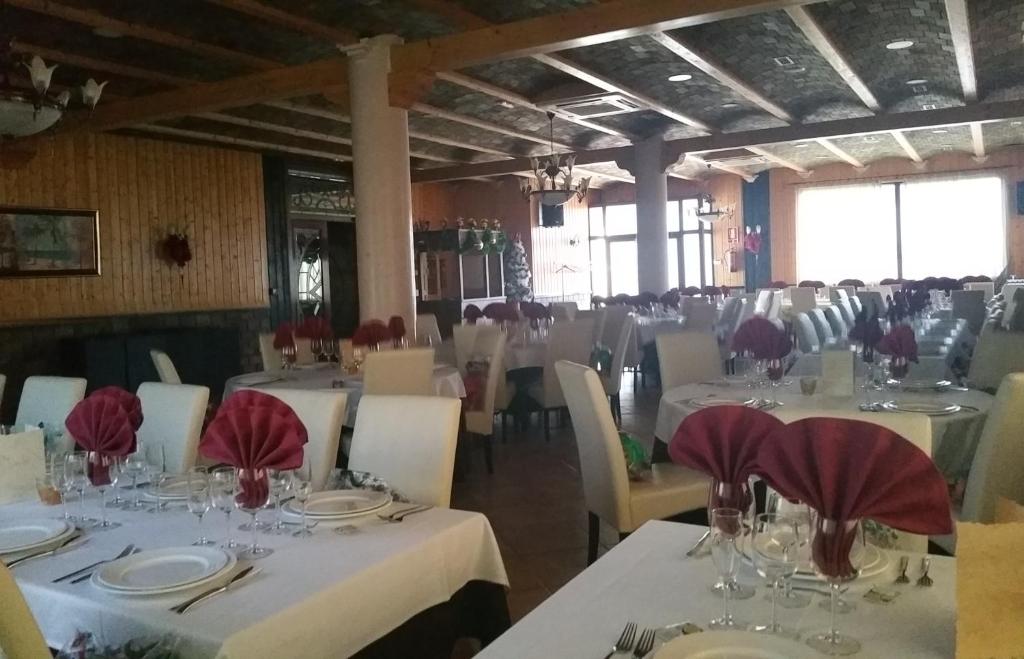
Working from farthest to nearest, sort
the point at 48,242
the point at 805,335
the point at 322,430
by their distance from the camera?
the point at 48,242 < the point at 805,335 < the point at 322,430

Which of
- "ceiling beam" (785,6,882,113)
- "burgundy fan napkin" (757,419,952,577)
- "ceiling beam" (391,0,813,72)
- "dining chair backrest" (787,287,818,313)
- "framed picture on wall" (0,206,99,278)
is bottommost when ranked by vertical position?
"burgundy fan napkin" (757,419,952,577)

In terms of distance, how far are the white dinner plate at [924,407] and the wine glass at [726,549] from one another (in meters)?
2.14

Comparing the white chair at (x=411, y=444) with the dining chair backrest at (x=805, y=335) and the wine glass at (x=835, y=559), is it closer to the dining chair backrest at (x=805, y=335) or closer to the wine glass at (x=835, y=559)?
the wine glass at (x=835, y=559)

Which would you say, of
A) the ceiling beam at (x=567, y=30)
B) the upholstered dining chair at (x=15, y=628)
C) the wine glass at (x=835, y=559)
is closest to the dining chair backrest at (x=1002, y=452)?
the wine glass at (x=835, y=559)

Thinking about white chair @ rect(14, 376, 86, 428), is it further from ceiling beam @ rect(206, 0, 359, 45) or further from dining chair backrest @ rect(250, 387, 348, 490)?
ceiling beam @ rect(206, 0, 359, 45)

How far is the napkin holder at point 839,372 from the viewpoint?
3636mm

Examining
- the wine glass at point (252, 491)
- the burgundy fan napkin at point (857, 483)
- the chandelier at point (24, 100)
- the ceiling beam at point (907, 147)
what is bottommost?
the wine glass at point (252, 491)

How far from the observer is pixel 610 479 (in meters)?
3.35

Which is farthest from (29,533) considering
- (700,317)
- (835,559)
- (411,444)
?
(700,317)

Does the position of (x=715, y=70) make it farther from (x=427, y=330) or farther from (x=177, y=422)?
(x=177, y=422)

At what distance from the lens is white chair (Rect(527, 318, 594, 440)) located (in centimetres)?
682

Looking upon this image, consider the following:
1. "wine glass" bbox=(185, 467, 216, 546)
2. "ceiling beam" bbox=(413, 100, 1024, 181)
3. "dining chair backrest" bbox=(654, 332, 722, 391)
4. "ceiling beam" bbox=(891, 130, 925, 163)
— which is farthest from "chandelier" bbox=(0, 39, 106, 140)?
"ceiling beam" bbox=(891, 130, 925, 163)

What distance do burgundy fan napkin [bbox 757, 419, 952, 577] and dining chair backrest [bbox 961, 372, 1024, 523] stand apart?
1.39 metres

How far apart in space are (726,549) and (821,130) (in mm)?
10213
